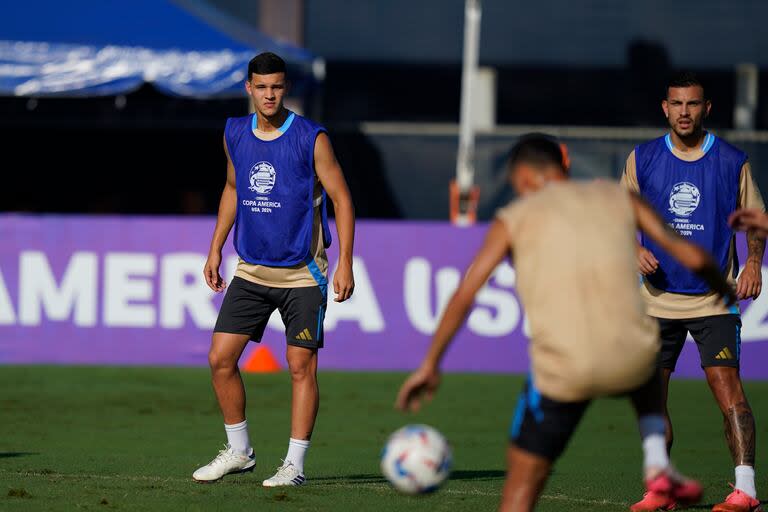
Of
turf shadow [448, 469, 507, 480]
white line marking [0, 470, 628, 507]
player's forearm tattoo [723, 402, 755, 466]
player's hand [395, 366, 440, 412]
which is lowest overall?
turf shadow [448, 469, 507, 480]

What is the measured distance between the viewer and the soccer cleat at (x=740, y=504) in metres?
7.15

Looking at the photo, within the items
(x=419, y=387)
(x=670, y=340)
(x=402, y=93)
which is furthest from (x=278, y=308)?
(x=402, y=93)

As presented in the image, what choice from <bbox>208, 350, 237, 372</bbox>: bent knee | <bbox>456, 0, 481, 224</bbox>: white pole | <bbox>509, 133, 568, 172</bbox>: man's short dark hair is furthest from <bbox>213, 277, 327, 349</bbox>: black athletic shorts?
<bbox>456, 0, 481, 224</bbox>: white pole

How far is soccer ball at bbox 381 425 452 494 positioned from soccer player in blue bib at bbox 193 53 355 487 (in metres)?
2.18

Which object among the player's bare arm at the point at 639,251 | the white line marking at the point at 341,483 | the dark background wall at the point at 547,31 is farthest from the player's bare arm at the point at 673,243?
the dark background wall at the point at 547,31

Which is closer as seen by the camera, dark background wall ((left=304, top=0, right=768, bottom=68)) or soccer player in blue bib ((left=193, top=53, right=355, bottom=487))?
soccer player in blue bib ((left=193, top=53, right=355, bottom=487))

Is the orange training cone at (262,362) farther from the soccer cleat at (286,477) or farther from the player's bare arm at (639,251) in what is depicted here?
the player's bare arm at (639,251)

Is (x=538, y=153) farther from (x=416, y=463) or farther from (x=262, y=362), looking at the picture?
(x=262, y=362)

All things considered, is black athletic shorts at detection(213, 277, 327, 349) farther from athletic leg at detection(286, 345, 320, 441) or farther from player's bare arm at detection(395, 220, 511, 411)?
player's bare arm at detection(395, 220, 511, 411)

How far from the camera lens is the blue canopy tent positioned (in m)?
17.1

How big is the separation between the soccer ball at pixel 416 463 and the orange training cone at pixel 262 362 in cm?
859

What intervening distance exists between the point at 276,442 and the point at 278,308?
7.47ft

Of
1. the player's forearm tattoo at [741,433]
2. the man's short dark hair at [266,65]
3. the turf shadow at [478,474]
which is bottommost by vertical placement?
the turf shadow at [478,474]

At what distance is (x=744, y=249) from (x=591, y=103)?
8857mm
